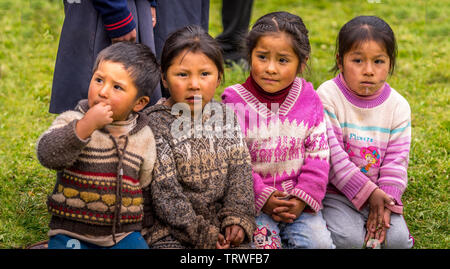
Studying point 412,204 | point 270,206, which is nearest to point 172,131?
point 270,206

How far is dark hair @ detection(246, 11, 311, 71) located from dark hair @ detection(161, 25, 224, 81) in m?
0.26

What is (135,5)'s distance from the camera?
104 inches

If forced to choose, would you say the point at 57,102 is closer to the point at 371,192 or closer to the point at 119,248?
the point at 119,248

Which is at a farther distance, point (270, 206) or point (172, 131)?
point (270, 206)

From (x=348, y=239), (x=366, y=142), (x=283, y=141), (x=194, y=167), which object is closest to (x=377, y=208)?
(x=348, y=239)

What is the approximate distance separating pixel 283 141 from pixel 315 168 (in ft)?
0.67

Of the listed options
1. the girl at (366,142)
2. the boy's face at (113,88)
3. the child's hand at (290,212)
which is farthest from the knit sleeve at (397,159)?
the boy's face at (113,88)

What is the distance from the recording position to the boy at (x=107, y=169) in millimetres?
2219

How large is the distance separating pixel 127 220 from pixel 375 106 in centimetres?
139

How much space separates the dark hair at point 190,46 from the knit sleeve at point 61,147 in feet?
1.86

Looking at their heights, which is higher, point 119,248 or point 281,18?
point 281,18

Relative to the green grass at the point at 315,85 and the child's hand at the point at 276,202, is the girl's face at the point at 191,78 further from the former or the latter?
the green grass at the point at 315,85

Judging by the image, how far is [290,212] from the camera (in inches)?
104

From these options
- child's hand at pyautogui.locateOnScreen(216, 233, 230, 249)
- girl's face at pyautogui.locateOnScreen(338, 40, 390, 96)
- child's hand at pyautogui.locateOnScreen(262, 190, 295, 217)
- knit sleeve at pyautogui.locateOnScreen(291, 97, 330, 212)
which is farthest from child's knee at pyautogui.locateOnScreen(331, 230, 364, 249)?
girl's face at pyautogui.locateOnScreen(338, 40, 390, 96)
